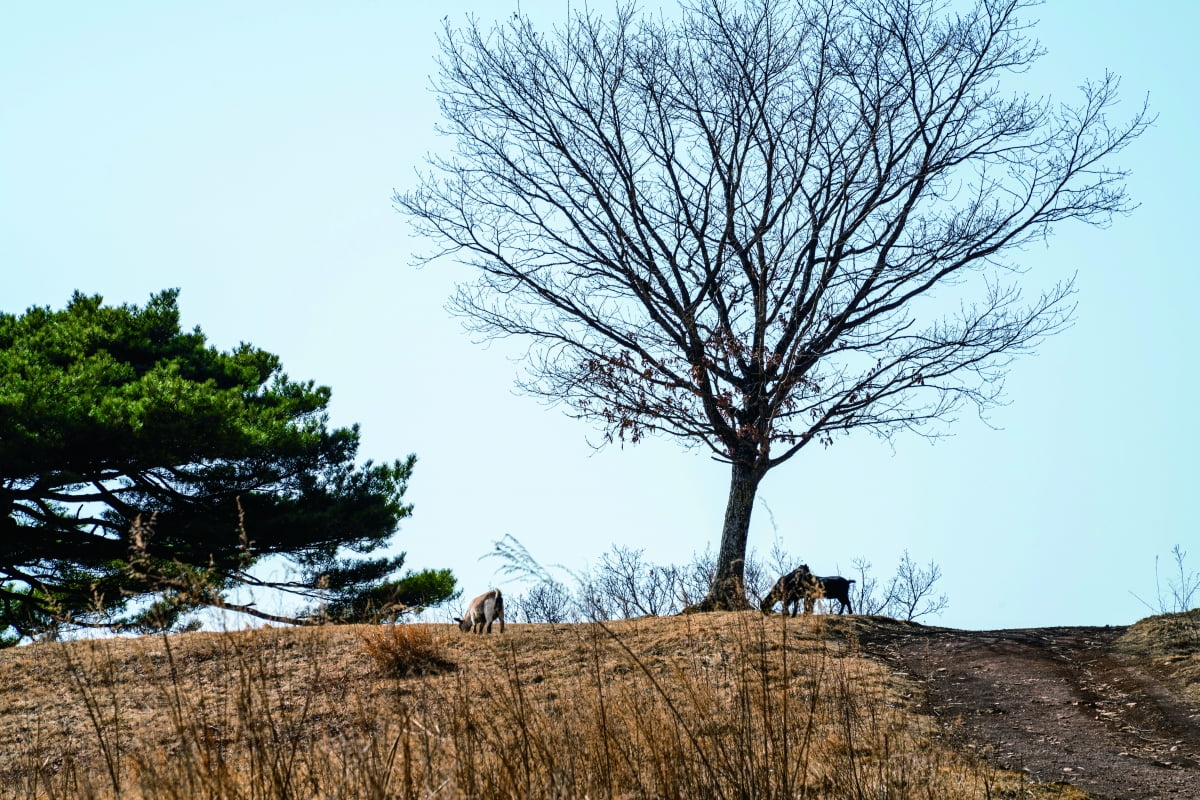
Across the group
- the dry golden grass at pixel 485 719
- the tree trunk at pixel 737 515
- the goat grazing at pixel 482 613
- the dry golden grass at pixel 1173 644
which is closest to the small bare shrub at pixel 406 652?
the dry golden grass at pixel 485 719

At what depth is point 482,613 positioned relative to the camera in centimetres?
1177

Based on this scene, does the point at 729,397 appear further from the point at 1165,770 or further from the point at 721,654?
the point at 1165,770

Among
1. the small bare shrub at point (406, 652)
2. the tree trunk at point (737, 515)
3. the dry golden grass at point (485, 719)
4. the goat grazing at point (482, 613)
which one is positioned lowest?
the dry golden grass at point (485, 719)

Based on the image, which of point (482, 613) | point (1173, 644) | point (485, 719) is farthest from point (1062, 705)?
point (482, 613)

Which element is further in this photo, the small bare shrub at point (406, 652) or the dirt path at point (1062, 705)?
the small bare shrub at point (406, 652)

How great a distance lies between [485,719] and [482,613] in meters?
4.52

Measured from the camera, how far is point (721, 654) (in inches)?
393

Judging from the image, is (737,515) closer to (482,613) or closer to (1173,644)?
(482,613)

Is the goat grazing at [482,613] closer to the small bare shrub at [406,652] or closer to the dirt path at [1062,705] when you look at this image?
the small bare shrub at [406,652]

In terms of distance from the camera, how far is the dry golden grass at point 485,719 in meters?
4.90

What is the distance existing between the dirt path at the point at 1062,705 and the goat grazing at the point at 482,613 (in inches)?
163

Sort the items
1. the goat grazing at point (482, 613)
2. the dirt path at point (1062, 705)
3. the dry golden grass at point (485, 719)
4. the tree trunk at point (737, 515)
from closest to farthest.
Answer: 1. the dry golden grass at point (485, 719)
2. the dirt path at point (1062, 705)
3. the goat grazing at point (482, 613)
4. the tree trunk at point (737, 515)

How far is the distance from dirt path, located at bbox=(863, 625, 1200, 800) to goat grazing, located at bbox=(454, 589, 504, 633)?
414 centimetres

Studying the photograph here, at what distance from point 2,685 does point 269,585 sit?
8155mm
